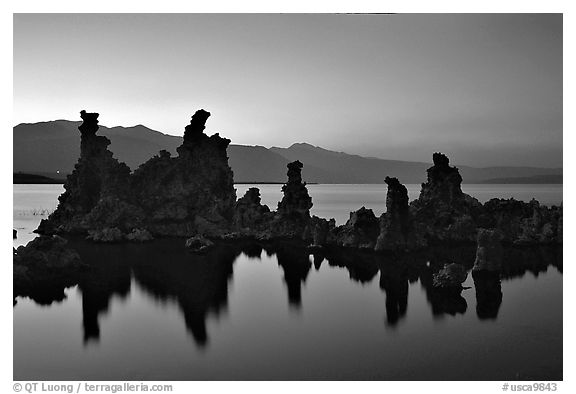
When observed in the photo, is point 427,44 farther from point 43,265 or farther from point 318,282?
point 43,265

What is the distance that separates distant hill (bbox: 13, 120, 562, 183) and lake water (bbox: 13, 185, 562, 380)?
115cm

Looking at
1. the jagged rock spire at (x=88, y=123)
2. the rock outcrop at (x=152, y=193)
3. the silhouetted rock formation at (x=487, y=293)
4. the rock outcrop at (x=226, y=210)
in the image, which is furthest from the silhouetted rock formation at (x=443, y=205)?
the jagged rock spire at (x=88, y=123)

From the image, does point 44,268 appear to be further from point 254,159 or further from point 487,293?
point 487,293

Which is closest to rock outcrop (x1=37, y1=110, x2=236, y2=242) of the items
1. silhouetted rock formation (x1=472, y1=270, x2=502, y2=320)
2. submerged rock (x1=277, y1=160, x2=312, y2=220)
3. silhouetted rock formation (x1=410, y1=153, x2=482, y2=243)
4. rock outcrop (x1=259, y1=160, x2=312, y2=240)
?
rock outcrop (x1=259, y1=160, x2=312, y2=240)

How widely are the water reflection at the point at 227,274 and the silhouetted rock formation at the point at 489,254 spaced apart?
43 centimetres

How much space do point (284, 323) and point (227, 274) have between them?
611cm

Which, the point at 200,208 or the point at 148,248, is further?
the point at 200,208

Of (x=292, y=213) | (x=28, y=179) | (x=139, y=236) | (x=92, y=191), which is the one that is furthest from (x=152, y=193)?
(x=28, y=179)

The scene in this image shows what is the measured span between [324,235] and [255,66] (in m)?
12.4

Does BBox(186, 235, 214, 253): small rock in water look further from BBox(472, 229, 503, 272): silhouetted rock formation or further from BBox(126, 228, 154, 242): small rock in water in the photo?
BBox(472, 229, 503, 272): silhouetted rock formation

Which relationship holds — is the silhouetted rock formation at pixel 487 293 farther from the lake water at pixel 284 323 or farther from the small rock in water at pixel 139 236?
the small rock in water at pixel 139 236

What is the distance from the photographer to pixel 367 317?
13625 mm

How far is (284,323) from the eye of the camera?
13062 millimetres
